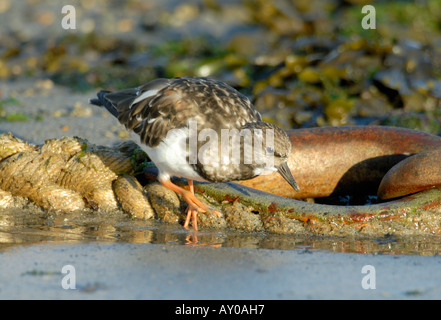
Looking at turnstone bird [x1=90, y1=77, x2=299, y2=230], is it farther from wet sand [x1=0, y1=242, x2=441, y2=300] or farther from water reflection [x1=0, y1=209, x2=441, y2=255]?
wet sand [x1=0, y1=242, x2=441, y2=300]

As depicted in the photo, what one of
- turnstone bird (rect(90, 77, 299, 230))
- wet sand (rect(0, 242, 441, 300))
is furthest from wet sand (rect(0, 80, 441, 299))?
turnstone bird (rect(90, 77, 299, 230))

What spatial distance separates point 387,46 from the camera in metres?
6.10

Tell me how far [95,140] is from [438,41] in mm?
4653

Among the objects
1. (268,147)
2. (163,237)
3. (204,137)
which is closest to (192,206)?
(163,237)

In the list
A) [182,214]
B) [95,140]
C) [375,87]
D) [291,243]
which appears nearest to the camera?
[291,243]

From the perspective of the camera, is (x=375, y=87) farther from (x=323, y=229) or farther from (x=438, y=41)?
(x=323, y=229)

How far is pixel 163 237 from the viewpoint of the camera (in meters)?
3.38

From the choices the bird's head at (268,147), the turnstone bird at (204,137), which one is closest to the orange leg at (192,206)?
the turnstone bird at (204,137)

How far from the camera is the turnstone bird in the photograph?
340cm

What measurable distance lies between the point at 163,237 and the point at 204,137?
60 cm

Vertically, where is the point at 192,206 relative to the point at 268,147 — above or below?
below

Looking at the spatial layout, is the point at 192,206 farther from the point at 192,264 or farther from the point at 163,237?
the point at 192,264

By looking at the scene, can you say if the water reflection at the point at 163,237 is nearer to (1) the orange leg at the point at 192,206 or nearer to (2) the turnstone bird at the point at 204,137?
(1) the orange leg at the point at 192,206
